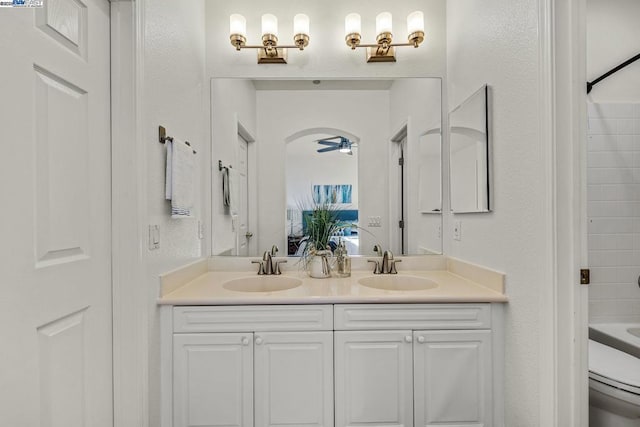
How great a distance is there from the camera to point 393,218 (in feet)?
6.81

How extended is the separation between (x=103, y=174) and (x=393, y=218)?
1549mm

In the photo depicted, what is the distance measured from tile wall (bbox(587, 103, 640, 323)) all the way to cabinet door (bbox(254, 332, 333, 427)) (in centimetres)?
171

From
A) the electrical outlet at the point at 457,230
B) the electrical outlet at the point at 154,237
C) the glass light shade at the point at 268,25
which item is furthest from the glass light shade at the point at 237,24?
the electrical outlet at the point at 457,230

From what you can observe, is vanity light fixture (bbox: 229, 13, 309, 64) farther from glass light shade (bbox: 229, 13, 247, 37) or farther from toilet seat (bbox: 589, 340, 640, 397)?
toilet seat (bbox: 589, 340, 640, 397)

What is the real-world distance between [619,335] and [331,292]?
1.67m

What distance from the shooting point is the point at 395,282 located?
1906 mm

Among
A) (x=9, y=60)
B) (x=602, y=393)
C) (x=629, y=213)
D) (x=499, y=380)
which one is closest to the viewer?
(x=9, y=60)

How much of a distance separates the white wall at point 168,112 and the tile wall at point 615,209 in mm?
2333

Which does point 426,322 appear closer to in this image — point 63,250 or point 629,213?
point 63,250

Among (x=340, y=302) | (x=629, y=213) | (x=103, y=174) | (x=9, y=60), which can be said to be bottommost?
(x=340, y=302)

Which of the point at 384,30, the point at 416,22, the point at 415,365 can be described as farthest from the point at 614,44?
the point at 415,365

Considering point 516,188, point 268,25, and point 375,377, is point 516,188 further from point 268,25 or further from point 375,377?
point 268,25

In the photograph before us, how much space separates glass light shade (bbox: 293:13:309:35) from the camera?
6.36ft

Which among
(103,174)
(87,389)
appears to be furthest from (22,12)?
(87,389)
